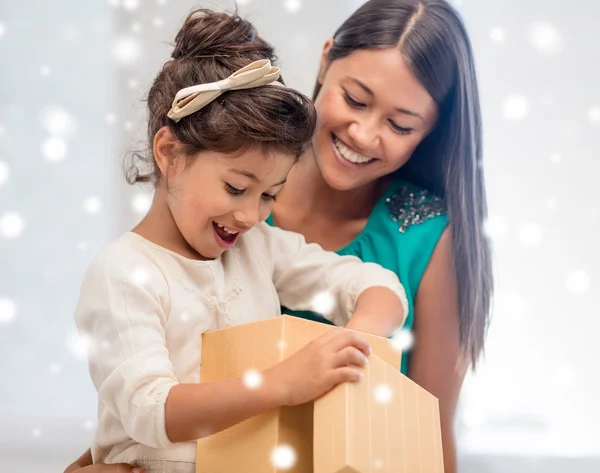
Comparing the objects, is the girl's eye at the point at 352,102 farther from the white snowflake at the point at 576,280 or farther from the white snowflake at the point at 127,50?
the white snowflake at the point at 576,280

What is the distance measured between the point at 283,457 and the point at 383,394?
0.15 m

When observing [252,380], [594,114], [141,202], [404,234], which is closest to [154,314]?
[252,380]

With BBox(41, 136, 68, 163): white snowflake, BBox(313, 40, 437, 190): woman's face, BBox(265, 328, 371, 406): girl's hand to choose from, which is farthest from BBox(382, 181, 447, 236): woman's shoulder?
BBox(41, 136, 68, 163): white snowflake

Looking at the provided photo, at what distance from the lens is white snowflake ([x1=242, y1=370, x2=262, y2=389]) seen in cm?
102

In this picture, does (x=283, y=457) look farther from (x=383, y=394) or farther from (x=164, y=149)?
(x=164, y=149)

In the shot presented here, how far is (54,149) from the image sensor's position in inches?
90.6

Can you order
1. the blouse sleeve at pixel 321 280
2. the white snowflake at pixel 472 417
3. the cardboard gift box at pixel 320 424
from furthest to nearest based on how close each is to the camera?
the white snowflake at pixel 472 417
the blouse sleeve at pixel 321 280
the cardboard gift box at pixel 320 424

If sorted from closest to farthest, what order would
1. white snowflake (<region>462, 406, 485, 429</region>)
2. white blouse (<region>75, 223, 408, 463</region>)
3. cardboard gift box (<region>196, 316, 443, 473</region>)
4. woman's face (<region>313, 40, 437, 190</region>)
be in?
cardboard gift box (<region>196, 316, 443, 473</region>), white blouse (<region>75, 223, 408, 463</region>), woman's face (<region>313, 40, 437, 190</region>), white snowflake (<region>462, 406, 485, 429</region>)

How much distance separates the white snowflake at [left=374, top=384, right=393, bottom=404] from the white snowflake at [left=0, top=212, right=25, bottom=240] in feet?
5.13

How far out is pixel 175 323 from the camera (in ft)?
3.85

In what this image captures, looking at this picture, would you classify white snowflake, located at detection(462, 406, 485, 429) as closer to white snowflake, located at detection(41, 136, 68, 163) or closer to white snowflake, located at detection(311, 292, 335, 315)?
white snowflake, located at detection(311, 292, 335, 315)

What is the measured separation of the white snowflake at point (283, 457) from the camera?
1.00m

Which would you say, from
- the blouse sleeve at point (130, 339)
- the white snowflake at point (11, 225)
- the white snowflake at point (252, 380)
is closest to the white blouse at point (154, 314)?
the blouse sleeve at point (130, 339)

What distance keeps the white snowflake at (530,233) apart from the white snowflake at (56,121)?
1353mm
